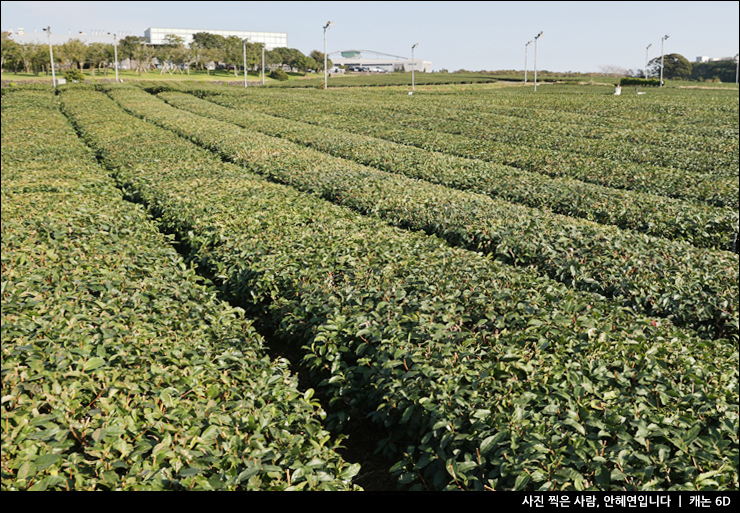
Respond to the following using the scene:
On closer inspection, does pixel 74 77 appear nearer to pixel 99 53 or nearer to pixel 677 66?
pixel 99 53

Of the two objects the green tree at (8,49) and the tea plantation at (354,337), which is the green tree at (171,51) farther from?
the tea plantation at (354,337)

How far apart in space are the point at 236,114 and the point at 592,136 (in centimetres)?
1755

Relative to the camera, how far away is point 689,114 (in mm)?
30016

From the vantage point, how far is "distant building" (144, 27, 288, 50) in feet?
375

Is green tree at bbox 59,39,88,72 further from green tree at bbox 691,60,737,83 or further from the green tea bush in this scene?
green tree at bbox 691,60,737,83

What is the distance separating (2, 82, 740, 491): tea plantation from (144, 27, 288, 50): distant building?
107 meters

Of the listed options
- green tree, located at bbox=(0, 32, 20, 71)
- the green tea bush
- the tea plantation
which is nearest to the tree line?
green tree, located at bbox=(0, 32, 20, 71)

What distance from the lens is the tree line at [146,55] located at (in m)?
73.9

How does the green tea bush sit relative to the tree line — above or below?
below

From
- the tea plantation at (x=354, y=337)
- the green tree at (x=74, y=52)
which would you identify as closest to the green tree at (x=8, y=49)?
the green tree at (x=74, y=52)

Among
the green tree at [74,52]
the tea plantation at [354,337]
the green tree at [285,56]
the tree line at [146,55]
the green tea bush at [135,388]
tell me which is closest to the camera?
the green tea bush at [135,388]

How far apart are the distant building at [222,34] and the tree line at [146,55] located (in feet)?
24.2

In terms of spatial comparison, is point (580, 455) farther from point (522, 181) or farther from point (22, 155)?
point (22, 155)

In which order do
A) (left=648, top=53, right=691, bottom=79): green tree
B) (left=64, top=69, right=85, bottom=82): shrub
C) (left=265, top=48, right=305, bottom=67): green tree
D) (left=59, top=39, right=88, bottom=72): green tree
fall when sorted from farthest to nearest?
1. (left=265, top=48, right=305, bottom=67): green tree
2. (left=648, top=53, right=691, bottom=79): green tree
3. (left=59, top=39, right=88, bottom=72): green tree
4. (left=64, top=69, right=85, bottom=82): shrub
